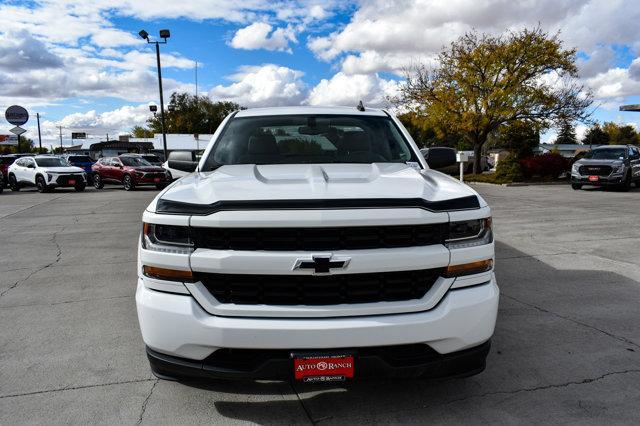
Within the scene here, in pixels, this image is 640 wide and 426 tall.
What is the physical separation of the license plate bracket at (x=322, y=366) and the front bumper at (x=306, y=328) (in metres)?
0.05

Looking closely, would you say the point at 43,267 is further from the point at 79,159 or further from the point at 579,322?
the point at 79,159

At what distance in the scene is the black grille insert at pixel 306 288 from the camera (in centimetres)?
254

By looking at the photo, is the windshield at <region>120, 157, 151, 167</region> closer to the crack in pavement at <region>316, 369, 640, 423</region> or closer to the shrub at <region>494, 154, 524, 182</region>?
the shrub at <region>494, 154, 524, 182</region>

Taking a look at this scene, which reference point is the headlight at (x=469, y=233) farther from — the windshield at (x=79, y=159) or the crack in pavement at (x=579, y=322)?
the windshield at (x=79, y=159)

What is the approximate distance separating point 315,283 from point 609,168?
63.4ft

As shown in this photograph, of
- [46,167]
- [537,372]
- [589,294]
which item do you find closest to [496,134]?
[46,167]

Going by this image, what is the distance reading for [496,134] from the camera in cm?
3169

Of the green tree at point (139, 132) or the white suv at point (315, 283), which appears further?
the green tree at point (139, 132)

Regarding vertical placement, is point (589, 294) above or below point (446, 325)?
below

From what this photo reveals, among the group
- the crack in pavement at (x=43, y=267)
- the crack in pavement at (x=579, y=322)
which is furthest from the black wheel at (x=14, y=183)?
the crack in pavement at (x=579, y=322)

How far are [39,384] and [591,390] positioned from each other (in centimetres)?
355

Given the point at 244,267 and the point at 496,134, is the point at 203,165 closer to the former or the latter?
the point at 244,267

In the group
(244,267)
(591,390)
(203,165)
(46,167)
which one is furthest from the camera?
(46,167)

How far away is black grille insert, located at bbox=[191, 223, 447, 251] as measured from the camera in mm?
2523
